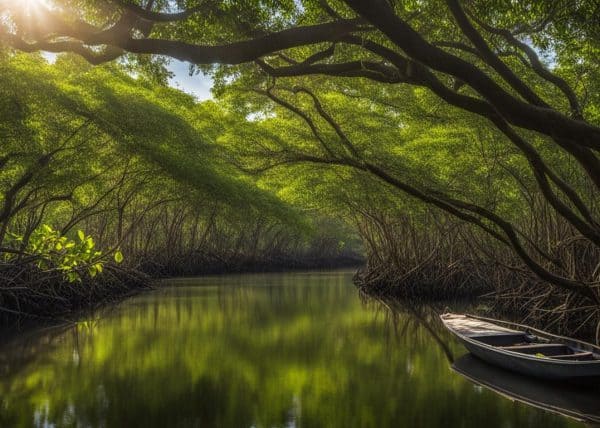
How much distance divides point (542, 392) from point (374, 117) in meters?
8.78

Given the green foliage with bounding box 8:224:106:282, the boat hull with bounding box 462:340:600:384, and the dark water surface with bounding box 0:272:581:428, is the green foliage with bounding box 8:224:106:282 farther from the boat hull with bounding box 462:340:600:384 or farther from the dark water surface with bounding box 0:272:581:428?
the boat hull with bounding box 462:340:600:384

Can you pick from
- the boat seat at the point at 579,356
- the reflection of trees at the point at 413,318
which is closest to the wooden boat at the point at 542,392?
the boat seat at the point at 579,356

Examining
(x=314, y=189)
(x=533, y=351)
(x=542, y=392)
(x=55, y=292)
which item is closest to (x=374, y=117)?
(x=314, y=189)

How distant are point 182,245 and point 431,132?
21.0m

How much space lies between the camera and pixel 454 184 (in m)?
15.8

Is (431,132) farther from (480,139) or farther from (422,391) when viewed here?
(422,391)

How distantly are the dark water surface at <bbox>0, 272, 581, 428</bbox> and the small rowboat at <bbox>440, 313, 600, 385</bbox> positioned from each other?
2.06ft

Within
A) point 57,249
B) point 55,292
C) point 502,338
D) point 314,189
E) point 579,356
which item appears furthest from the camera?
point 314,189

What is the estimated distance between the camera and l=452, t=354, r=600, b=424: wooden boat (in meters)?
6.66

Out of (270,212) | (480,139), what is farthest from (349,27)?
(270,212)

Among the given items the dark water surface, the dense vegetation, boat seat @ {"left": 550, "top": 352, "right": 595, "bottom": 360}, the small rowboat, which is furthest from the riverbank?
boat seat @ {"left": 550, "top": 352, "right": 595, "bottom": 360}

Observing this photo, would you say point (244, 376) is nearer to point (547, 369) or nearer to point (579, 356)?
point (547, 369)

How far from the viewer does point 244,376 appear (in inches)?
330

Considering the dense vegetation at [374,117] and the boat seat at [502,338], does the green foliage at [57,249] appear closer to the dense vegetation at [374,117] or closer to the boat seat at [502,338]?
the dense vegetation at [374,117]
